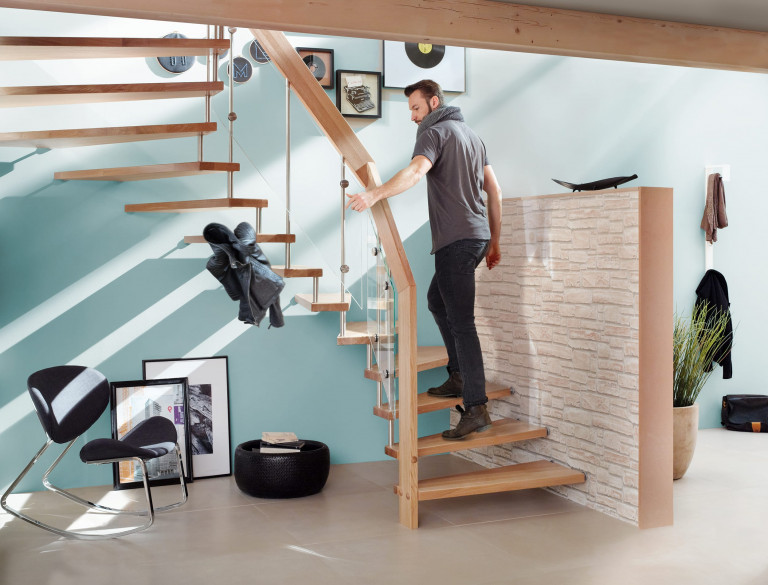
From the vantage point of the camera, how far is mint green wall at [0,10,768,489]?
5219 mm

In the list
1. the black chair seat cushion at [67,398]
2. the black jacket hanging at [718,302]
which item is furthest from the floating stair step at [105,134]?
the black jacket hanging at [718,302]

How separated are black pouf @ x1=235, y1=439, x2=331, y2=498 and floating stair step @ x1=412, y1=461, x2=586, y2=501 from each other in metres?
0.76

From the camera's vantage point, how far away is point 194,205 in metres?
4.92

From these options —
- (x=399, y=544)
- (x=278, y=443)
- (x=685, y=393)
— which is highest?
(x=685, y=393)

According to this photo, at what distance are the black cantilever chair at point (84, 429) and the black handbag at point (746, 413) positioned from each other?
4557mm

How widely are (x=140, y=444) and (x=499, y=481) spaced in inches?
80.3

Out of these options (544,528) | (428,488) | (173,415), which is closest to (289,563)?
(428,488)

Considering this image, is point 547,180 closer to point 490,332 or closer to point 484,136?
point 484,136

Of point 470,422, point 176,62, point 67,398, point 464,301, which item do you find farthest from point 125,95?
point 470,422

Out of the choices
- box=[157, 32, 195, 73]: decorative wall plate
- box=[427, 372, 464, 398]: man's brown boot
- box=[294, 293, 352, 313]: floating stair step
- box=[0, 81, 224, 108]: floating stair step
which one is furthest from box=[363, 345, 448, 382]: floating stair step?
box=[157, 32, 195, 73]: decorative wall plate

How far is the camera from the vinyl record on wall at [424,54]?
6125 millimetres

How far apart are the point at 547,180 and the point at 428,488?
9.47ft

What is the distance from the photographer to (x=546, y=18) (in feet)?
10.9

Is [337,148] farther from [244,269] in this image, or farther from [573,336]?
[573,336]
